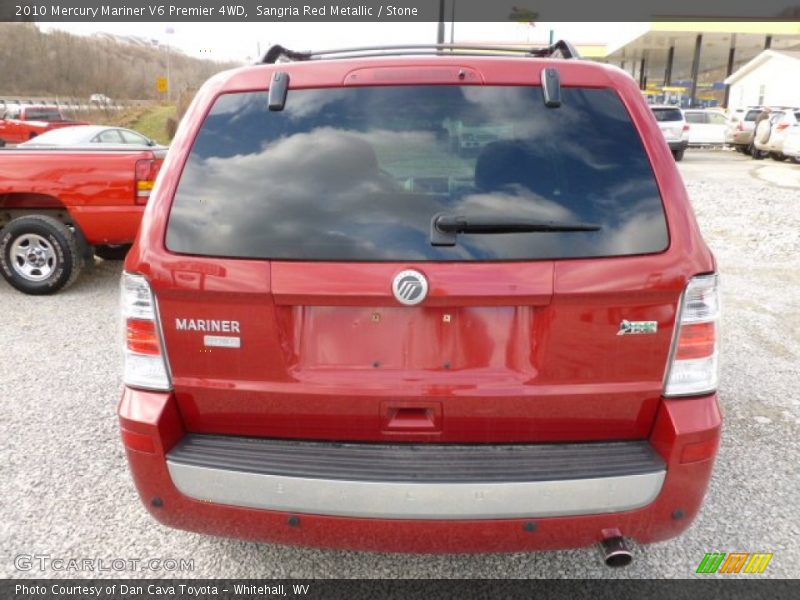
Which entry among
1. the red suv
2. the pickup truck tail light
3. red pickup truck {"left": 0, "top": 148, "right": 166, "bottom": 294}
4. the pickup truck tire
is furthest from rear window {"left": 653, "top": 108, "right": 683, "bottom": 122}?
the pickup truck tail light

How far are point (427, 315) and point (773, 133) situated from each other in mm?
25502

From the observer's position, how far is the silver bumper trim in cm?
198

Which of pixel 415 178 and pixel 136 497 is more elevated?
pixel 415 178

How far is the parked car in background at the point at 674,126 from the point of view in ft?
74.5

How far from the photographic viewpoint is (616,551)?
201cm

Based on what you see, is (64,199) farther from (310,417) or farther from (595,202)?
(595,202)

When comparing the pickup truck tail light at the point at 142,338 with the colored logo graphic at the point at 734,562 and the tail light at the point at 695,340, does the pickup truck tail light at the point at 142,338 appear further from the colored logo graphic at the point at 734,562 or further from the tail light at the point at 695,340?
the colored logo graphic at the point at 734,562

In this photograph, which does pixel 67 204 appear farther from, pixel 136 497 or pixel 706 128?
pixel 706 128

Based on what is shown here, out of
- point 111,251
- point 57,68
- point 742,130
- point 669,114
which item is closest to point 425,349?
point 111,251

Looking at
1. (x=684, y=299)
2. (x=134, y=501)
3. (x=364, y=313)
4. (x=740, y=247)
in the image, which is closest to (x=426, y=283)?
(x=364, y=313)

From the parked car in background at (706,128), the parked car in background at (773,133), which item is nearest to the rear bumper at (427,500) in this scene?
the parked car in background at (773,133)

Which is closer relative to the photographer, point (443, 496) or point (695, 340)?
point (443, 496)

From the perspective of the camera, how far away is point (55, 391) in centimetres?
437

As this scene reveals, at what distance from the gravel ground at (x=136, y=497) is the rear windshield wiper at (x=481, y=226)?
4.91 feet
